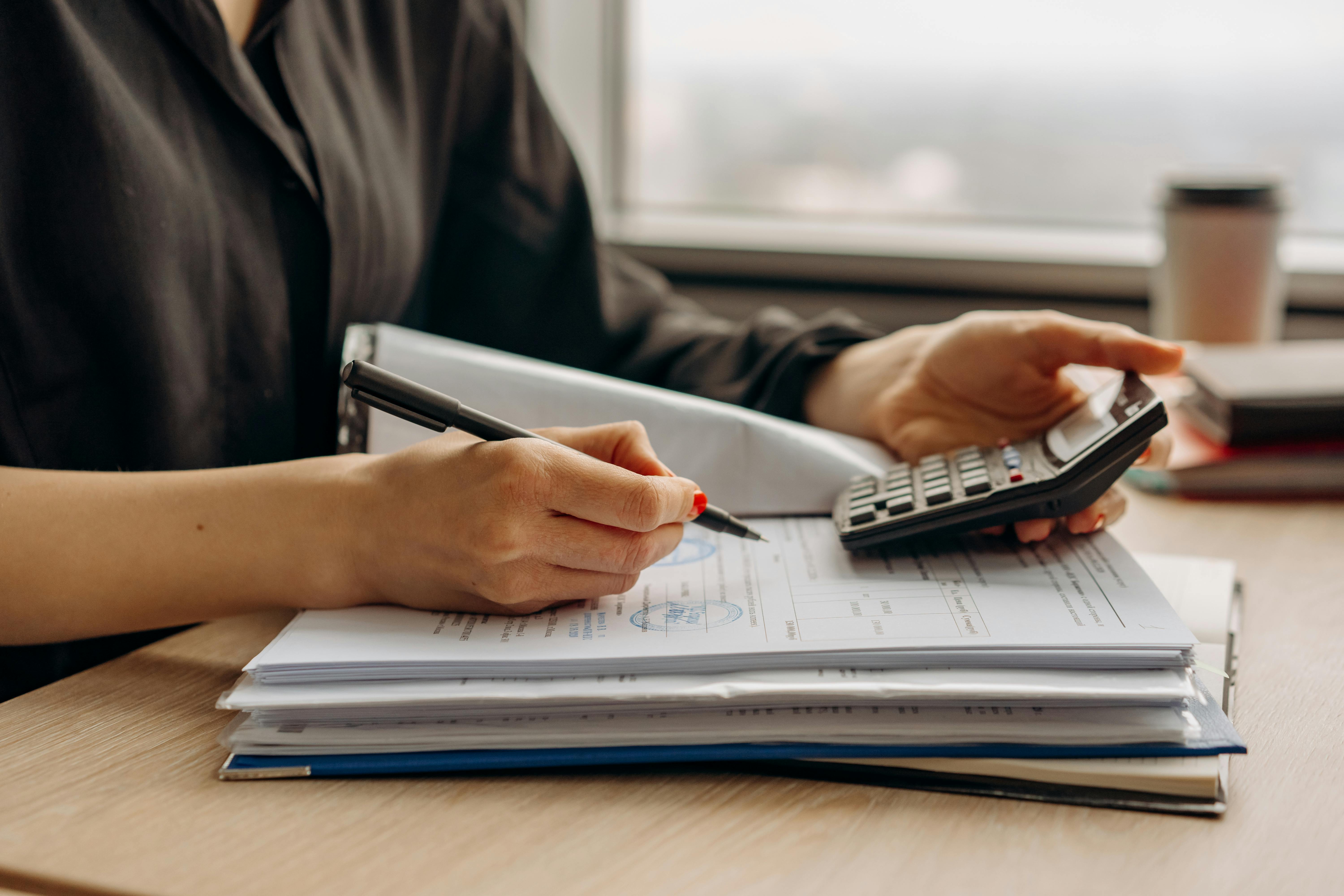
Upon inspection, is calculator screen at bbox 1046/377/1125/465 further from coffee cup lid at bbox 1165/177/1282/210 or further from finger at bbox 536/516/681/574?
coffee cup lid at bbox 1165/177/1282/210

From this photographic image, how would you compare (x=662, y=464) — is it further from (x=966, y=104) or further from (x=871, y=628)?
(x=966, y=104)

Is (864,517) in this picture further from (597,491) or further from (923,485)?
(597,491)

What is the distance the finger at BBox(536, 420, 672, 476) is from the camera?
490 millimetres

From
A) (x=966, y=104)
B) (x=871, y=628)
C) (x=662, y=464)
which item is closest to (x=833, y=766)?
(x=871, y=628)

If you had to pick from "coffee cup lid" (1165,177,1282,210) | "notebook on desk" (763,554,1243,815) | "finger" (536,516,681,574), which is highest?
"coffee cup lid" (1165,177,1282,210)

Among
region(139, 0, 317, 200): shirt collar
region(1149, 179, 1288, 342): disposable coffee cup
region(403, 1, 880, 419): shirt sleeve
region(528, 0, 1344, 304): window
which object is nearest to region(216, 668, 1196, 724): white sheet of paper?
region(139, 0, 317, 200): shirt collar

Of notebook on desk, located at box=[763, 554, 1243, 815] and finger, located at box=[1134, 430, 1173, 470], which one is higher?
finger, located at box=[1134, 430, 1173, 470]

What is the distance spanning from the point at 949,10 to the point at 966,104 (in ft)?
0.40

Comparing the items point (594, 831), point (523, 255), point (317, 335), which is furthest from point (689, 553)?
point (523, 255)

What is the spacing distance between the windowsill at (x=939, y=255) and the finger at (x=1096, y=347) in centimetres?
55

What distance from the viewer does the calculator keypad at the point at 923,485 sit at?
0.53 meters

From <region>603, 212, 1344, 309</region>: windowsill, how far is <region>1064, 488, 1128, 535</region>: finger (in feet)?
2.14

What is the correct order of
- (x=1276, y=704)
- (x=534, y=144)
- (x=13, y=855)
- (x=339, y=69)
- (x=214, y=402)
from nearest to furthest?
1. (x=13, y=855)
2. (x=1276, y=704)
3. (x=214, y=402)
4. (x=339, y=69)
5. (x=534, y=144)

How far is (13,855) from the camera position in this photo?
36 centimetres
